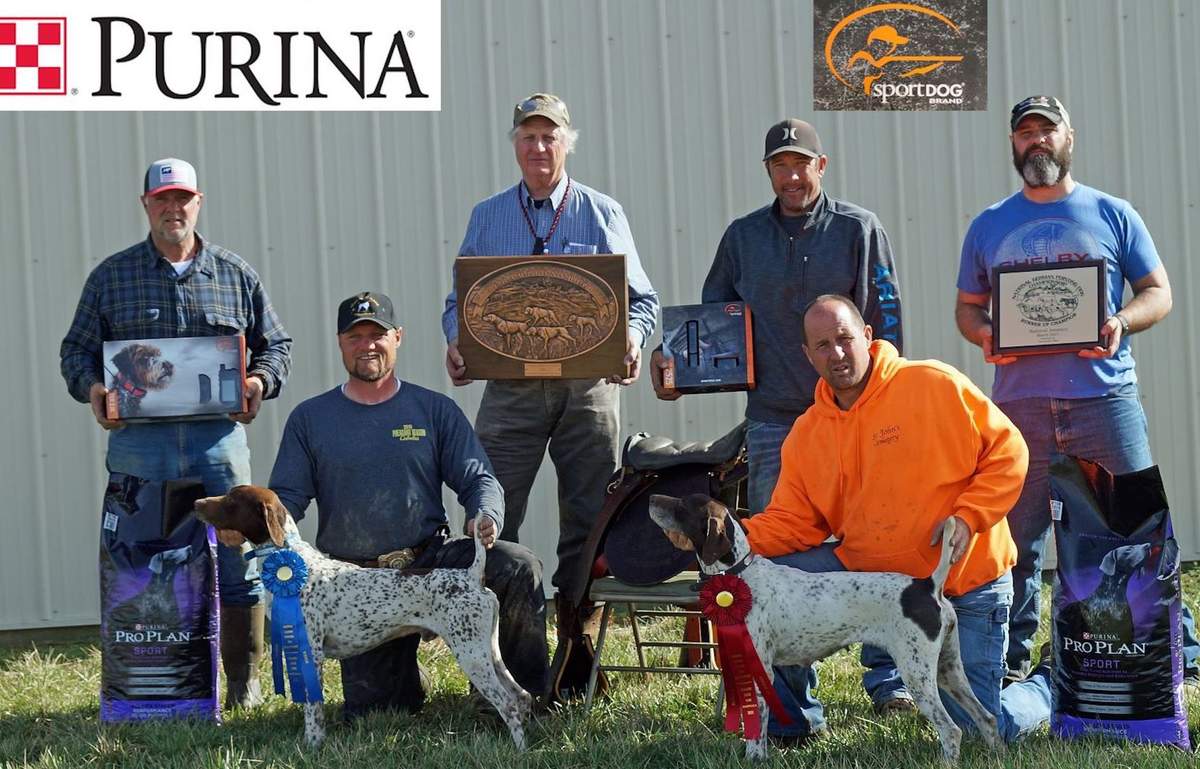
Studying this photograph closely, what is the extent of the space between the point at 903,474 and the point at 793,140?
126cm

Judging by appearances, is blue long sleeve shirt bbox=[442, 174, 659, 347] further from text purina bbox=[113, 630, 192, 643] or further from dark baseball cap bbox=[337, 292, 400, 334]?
text purina bbox=[113, 630, 192, 643]

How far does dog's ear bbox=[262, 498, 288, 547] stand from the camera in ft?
13.3

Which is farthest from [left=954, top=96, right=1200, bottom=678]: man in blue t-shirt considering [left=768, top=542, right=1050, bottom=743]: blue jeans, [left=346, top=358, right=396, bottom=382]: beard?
[left=346, top=358, right=396, bottom=382]: beard

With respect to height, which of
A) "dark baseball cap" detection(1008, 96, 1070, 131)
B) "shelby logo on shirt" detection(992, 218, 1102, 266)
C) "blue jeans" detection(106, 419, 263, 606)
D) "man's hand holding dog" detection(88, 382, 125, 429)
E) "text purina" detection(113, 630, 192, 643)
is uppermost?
"dark baseball cap" detection(1008, 96, 1070, 131)

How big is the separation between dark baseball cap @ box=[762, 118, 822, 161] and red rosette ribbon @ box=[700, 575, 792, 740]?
1.53 meters

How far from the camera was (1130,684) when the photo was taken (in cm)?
387

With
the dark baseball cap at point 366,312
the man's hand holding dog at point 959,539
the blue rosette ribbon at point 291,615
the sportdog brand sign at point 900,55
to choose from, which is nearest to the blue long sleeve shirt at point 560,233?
the dark baseball cap at point 366,312

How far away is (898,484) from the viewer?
3.86 m

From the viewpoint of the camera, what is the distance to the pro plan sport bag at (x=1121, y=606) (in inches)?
152

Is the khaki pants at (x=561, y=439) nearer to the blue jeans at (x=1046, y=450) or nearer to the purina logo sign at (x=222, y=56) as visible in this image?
the blue jeans at (x=1046, y=450)

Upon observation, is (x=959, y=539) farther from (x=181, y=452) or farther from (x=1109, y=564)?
(x=181, y=452)

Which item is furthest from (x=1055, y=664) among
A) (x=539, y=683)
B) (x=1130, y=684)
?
(x=539, y=683)

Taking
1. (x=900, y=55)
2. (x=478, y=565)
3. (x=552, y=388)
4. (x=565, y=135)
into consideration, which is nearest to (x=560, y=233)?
(x=565, y=135)

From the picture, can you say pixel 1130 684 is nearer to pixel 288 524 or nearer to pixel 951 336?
pixel 288 524
